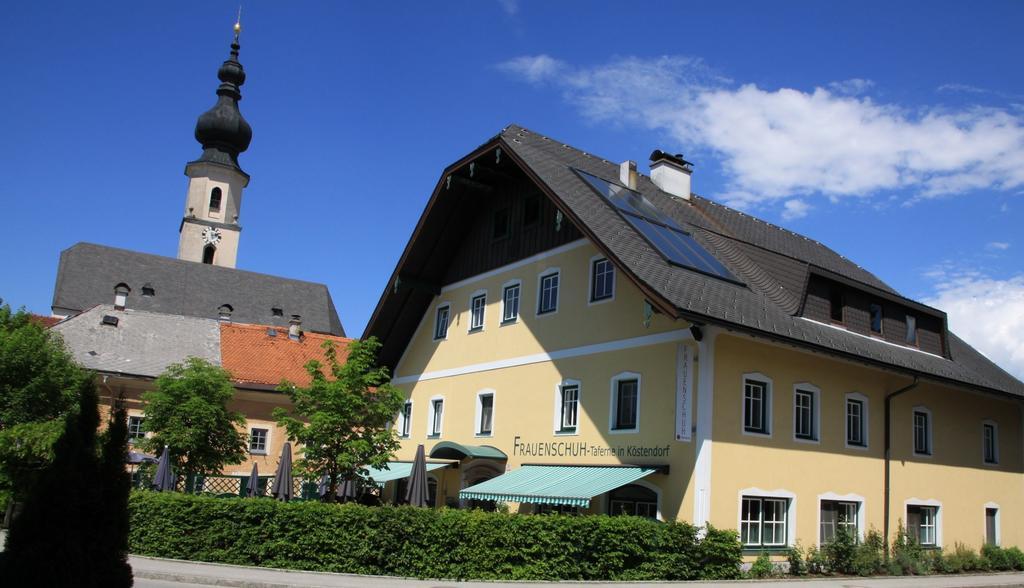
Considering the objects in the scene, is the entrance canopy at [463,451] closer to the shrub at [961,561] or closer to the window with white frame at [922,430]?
Result: the window with white frame at [922,430]

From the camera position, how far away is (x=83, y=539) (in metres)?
7.96

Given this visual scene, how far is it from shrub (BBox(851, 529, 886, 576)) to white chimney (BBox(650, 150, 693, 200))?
36.0 feet

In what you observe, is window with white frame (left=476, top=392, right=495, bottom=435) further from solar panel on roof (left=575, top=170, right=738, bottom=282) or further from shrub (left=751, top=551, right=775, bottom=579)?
shrub (left=751, top=551, right=775, bottom=579)

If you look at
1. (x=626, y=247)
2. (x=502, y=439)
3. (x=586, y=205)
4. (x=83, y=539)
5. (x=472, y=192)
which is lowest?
(x=83, y=539)

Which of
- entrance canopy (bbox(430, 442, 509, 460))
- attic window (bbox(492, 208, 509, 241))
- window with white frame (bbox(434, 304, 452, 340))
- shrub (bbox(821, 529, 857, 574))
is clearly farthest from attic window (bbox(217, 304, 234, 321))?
shrub (bbox(821, 529, 857, 574))

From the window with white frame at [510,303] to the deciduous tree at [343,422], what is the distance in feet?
12.3

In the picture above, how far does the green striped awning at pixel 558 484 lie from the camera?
16703 millimetres

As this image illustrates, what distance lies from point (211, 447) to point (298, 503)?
41.9 ft

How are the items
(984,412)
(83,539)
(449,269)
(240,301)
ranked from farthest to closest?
(240,301) → (449,269) → (984,412) → (83,539)

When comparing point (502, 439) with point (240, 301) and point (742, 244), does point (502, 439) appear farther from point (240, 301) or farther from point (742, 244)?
point (240, 301)

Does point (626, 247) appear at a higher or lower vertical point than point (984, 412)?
higher

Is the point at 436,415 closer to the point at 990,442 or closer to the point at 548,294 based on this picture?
the point at 548,294

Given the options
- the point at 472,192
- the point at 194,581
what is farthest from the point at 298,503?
the point at 472,192

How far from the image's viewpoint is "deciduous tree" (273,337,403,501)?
20031 millimetres
